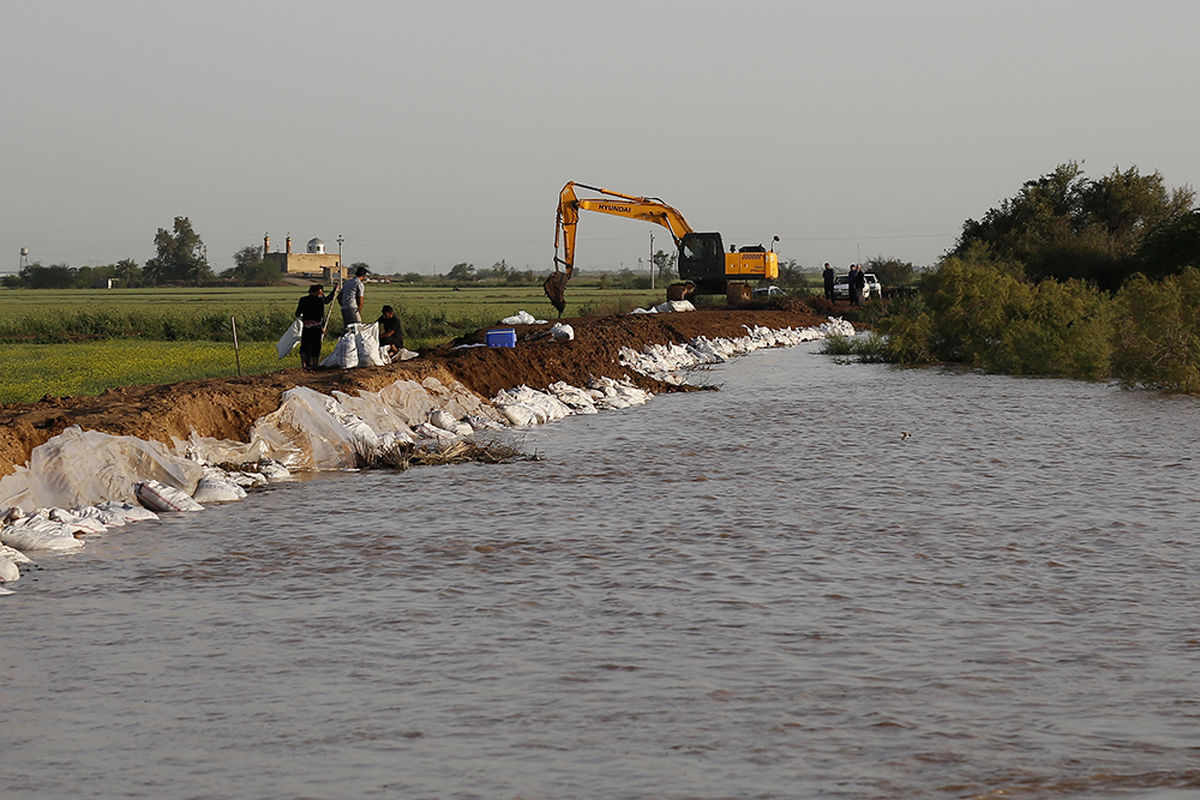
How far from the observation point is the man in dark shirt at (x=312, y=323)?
21.1 meters

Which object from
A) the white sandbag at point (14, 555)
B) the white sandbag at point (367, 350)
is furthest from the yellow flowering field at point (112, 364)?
the white sandbag at point (14, 555)

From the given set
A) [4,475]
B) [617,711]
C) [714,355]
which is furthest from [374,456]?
[714,355]

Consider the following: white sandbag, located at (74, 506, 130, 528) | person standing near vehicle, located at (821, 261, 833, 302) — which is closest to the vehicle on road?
person standing near vehicle, located at (821, 261, 833, 302)

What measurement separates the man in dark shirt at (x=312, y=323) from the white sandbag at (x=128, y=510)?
360 inches

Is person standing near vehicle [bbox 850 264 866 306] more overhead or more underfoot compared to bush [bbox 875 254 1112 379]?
more overhead

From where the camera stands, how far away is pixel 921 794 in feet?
16.7

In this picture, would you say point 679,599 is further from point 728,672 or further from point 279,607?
point 279,607

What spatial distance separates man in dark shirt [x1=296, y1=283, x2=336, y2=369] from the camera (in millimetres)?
21094

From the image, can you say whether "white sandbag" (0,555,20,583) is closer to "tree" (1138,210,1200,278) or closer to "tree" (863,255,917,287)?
"tree" (1138,210,1200,278)

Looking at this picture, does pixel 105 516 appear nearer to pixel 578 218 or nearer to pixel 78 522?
pixel 78 522

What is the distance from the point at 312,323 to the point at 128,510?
9759mm

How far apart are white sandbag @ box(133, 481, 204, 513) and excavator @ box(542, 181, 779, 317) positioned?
29.8 metres

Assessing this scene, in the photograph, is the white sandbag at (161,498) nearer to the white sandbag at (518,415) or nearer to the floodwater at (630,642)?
the floodwater at (630,642)

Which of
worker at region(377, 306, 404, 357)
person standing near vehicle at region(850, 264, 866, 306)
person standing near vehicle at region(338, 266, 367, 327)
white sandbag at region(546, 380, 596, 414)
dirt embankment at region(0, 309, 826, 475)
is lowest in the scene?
white sandbag at region(546, 380, 596, 414)
